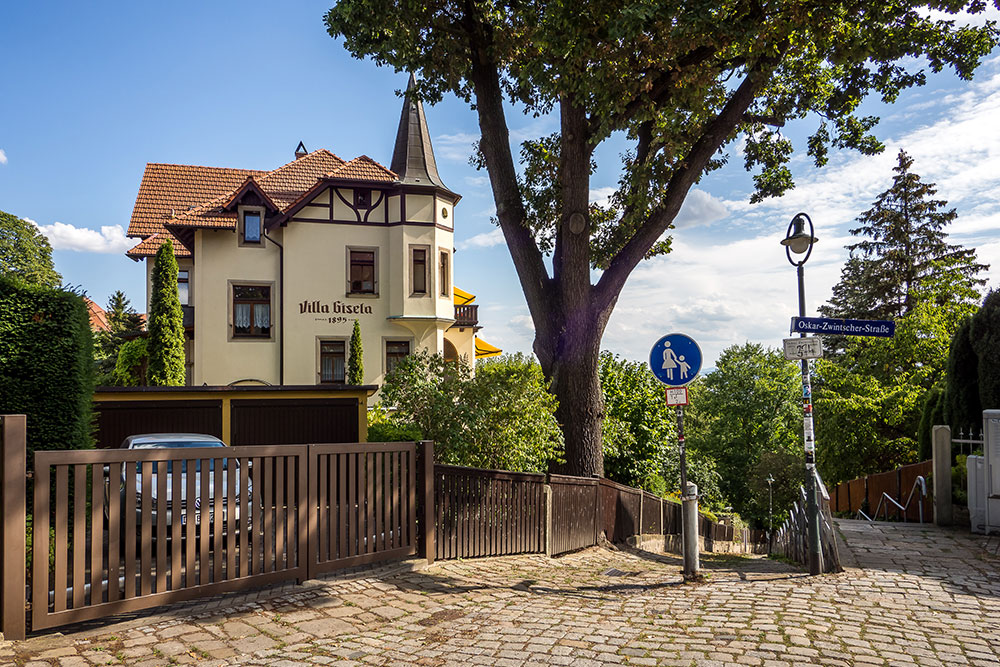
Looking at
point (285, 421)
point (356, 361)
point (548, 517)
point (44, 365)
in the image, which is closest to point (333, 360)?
point (356, 361)

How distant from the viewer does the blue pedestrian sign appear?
9.38 meters

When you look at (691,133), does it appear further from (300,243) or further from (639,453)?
(300,243)

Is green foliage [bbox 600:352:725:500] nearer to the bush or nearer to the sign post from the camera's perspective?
the bush

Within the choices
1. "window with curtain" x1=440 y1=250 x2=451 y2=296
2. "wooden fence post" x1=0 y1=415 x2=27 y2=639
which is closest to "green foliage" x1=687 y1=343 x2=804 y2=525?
"window with curtain" x1=440 y1=250 x2=451 y2=296

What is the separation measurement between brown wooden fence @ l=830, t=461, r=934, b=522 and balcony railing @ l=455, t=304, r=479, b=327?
56.1 ft

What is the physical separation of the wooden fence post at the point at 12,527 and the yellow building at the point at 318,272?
941 inches

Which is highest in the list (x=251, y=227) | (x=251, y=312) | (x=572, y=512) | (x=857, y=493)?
(x=251, y=227)

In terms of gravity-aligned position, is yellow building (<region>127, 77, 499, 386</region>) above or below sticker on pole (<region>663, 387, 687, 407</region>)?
above

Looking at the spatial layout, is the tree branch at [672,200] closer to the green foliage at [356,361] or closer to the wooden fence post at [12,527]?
the wooden fence post at [12,527]

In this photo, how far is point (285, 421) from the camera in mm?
17531

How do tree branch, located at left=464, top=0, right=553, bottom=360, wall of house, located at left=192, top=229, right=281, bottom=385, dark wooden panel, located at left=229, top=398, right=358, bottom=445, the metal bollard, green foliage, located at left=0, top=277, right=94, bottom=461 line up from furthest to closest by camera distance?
wall of house, located at left=192, top=229, right=281, bottom=385, dark wooden panel, located at left=229, top=398, right=358, bottom=445, tree branch, located at left=464, top=0, right=553, bottom=360, the metal bollard, green foliage, located at left=0, top=277, right=94, bottom=461

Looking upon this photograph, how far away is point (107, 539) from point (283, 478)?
1.63 m

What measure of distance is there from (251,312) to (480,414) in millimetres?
20491

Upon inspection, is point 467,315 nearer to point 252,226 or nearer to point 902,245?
point 252,226
